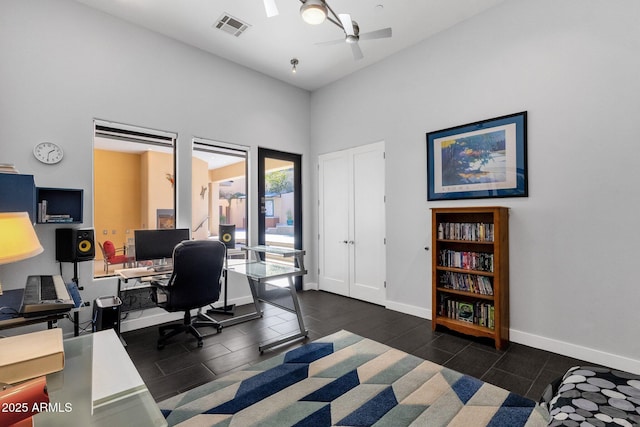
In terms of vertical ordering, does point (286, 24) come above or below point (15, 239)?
above

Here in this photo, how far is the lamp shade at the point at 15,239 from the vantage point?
1.21m

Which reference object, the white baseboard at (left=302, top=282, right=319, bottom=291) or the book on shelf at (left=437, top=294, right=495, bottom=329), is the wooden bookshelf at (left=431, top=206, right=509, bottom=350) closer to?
the book on shelf at (left=437, top=294, right=495, bottom=329)

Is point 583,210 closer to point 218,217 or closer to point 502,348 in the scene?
point 502,348

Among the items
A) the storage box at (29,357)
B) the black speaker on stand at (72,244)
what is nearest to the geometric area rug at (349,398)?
the storage box at (29,357)

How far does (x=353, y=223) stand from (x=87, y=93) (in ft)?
13.1

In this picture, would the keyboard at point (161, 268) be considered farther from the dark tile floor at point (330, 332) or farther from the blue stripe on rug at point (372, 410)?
the blue stripe on rug at point (372, 410)

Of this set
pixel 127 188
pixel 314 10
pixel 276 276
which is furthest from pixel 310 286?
pixel 314 10

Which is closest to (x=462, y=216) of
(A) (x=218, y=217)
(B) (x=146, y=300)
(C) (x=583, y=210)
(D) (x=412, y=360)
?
(C) (x=583, y=210)

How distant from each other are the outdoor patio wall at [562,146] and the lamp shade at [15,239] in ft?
12.9

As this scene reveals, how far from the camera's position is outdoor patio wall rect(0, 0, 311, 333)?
10.2 feet

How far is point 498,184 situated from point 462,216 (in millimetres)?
573

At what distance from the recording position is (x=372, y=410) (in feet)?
7.06

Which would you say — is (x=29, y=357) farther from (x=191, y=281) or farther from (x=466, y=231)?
(x=466, y=231)

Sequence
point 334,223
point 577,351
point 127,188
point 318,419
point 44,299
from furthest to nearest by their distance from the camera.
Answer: point 334,223 → point 127,188 → point 577,351 → point 318,419 → point 44,299
